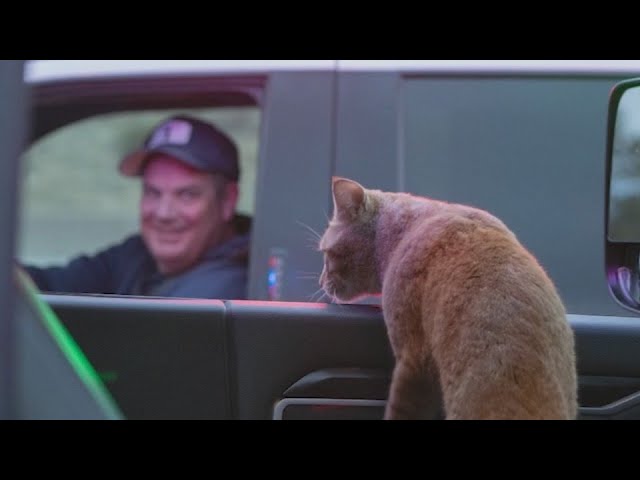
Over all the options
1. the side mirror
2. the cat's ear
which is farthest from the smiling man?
the side mirror

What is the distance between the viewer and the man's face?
4215 mm

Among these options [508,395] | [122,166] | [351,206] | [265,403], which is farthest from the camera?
[122,166]

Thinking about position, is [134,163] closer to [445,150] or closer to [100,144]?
[100,144]

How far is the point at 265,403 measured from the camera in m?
3.01

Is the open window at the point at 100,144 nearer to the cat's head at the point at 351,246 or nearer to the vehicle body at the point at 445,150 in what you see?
the vehicle body at the point at 445,150

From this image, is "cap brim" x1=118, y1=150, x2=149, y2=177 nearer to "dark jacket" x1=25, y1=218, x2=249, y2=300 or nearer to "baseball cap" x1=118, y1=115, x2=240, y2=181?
"baseball cap" x1=118, y1=115, x2=240, y2=181

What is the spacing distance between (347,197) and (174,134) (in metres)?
1.72

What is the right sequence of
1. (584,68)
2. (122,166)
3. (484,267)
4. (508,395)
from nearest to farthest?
(508,395) < (484,267) < (584,68) < (122,166)

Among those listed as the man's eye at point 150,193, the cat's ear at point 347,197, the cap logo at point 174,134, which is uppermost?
the cap logo at point 174,134

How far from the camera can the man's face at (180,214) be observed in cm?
421

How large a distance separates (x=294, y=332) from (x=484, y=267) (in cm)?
89

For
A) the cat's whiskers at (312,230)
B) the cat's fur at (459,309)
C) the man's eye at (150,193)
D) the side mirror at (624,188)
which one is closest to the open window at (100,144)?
the man's eye at (150,193)
